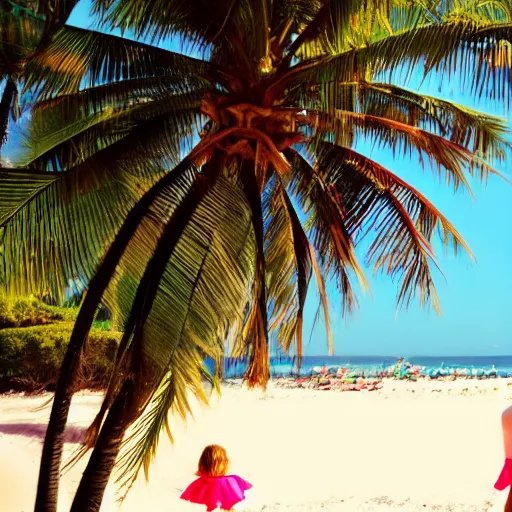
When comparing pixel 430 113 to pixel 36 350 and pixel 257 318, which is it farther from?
pixel 36 350

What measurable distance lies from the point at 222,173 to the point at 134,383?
7.68 feet

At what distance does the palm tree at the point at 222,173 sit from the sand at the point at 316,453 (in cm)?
238

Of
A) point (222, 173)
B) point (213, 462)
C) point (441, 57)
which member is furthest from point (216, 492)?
point (441, 57)

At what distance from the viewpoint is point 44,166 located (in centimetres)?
750

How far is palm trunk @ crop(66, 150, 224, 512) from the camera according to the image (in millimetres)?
5066

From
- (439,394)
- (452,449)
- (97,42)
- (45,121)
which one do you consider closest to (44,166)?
(45,121)

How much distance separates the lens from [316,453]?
43.7 ft

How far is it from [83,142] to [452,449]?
10.5 m

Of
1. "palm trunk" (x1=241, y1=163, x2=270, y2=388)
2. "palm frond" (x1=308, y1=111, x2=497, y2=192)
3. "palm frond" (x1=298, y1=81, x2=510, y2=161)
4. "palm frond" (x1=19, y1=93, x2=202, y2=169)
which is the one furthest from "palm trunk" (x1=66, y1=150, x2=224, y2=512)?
"palm frond" (x1=298, y1=81, x2=510, y2=161)

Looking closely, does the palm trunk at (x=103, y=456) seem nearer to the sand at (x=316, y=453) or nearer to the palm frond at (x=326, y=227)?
the sand at (x=316, y=453)

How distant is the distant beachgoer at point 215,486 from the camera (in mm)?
5438

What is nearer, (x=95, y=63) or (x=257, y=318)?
(x=257, y=318)

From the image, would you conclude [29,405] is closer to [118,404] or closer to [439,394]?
[118,404]

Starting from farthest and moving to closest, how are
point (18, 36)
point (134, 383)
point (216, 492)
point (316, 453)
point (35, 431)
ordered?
1. point (316, 453)
2. point (35, 431)
3. point (18, 36)
4. point (216, 492)
5. point (134, 383)
